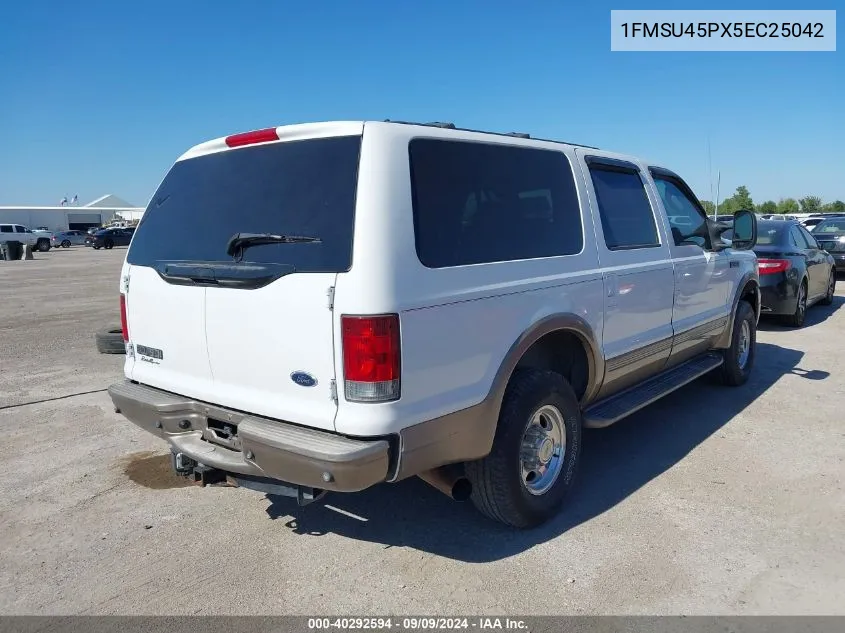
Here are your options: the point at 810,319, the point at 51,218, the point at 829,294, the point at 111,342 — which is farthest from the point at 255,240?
the point at 51,218

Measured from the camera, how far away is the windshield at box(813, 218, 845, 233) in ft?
48.6

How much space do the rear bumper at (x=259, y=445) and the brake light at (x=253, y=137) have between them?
1.36 m

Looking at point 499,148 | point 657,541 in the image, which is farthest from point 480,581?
point 499,148

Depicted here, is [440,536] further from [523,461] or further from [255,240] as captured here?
[255,240]

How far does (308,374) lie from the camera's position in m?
2.71

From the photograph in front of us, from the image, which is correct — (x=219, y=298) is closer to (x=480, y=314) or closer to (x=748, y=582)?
(x=480, y=314)

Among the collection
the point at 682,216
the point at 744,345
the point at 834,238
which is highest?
the point at 682,216

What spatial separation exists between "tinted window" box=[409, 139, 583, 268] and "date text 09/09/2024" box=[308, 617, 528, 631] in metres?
1.54

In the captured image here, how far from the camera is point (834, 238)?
14609 mm

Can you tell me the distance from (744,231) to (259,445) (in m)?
4.77

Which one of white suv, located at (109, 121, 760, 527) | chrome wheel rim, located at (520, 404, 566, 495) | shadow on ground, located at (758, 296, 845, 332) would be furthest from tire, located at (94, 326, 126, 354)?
shadow on ground, located at (758, 296, 845, 332)

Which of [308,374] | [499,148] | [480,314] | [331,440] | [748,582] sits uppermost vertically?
[499,148]

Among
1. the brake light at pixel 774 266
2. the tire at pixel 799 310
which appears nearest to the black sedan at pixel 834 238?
the tire at pixel 799 310

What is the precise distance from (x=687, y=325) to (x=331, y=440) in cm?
345
